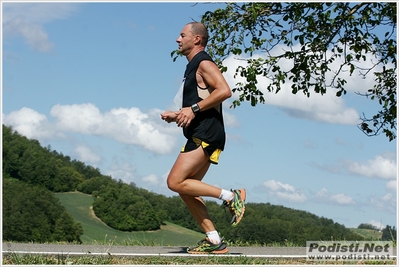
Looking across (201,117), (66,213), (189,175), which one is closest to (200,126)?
(201,117)

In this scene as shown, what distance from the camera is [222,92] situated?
6074 mm

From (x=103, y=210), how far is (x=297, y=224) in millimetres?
64777

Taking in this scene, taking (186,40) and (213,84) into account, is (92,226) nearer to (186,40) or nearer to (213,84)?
(186,40)

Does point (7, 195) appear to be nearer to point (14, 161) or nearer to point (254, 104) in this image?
point (14, 161)

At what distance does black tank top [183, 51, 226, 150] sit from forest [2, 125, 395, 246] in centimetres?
2546

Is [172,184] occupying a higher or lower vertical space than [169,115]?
lower

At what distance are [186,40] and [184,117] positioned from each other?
0.97 metres

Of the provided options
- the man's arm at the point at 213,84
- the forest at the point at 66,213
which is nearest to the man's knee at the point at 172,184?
the man's arm at the point at 213,84

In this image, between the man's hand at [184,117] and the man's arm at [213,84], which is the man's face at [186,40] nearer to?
the man's arm at [213,84]

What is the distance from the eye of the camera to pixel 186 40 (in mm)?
6492

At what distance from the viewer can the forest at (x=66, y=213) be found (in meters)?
36.5

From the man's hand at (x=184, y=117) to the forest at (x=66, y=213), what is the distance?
84.5 ft

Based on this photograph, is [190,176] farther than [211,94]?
Yes

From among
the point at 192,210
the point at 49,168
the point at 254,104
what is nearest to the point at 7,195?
the point at 49,168
